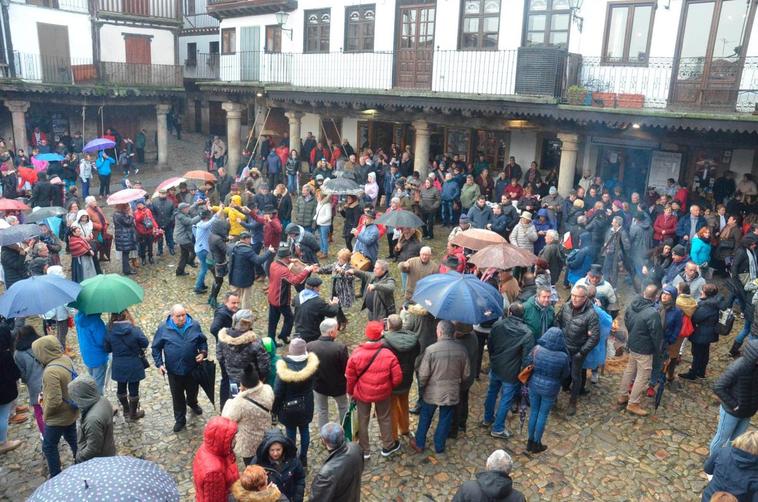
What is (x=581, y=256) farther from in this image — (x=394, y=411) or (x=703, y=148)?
(x=703, y=148)

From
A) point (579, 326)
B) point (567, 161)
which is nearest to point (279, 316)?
point (579, 326)

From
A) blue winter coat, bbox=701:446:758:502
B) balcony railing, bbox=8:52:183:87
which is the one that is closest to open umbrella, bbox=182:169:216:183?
blue winter coat, bbox=701:446:758:502

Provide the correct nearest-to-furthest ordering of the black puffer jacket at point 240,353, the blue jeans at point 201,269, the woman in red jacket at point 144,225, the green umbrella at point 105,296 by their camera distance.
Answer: the black puffer jacket at point 240,353
the green umbrella at point 105,296
the blue jeans at point 201,269
the woman in red jacket at point 144,225

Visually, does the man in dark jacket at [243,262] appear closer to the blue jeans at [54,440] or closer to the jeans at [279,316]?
the jeans at [279,316]

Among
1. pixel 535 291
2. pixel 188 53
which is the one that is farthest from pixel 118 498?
pixel 188 53

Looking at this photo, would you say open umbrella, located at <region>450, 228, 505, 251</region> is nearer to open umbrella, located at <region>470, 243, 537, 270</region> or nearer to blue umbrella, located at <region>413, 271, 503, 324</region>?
open umbrella, located at <region>470, 243, 537, 270</region>

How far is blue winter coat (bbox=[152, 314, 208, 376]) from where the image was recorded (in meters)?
7.30

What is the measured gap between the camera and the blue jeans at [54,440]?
21.3 feet

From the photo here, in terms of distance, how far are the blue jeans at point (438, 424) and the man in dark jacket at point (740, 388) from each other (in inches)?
120

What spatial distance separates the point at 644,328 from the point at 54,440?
7.44 m

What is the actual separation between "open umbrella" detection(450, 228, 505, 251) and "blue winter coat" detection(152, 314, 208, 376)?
4.96 m

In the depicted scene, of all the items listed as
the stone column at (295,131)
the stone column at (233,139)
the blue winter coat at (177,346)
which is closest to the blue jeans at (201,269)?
the blue winter coat at (177,346)

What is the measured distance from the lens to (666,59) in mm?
14945

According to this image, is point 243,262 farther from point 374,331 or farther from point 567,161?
point 567,161
